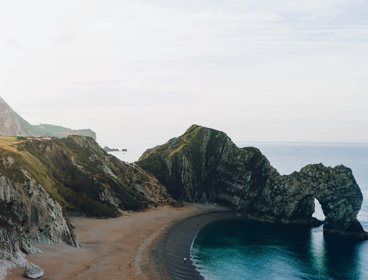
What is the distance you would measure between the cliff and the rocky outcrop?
1302 cm

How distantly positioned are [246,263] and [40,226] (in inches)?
1746

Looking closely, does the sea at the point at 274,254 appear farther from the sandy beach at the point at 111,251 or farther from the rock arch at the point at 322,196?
the sandy beach at the point at 111,251

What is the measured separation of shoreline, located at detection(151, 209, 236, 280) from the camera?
60.8 m

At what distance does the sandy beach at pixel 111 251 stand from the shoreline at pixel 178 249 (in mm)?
624

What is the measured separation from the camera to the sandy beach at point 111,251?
52562mm

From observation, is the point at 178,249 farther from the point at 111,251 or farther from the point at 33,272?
the point at 33,272

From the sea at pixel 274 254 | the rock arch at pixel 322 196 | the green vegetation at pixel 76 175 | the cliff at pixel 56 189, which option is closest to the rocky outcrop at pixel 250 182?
the rock arch at pixel 322 196

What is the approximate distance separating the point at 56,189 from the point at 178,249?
38740 millimetres

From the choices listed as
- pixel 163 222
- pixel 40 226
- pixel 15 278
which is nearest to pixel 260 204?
pixel 163 222

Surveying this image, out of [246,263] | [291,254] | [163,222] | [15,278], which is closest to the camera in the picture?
[15,278]

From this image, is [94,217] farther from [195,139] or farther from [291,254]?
[195,139]

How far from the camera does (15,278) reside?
43875mm

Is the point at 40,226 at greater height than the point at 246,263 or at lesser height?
greater

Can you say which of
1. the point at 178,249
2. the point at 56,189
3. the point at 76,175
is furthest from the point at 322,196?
the point at 56,189
